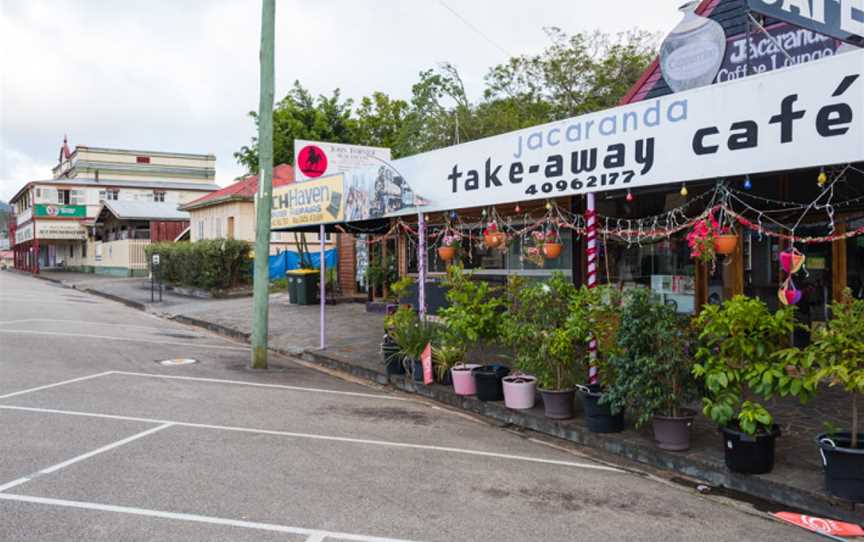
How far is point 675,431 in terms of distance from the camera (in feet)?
20.6

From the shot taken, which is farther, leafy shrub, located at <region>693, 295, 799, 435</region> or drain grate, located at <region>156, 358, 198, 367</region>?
drain grate, located at <region>156, 358, 198, 367</region>

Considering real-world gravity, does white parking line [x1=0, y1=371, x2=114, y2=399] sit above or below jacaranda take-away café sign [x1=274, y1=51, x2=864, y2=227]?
below

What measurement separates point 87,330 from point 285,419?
9548mm

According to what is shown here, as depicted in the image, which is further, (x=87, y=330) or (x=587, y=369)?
(x=87, y=330)

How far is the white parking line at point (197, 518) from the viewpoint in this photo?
4.34 meters

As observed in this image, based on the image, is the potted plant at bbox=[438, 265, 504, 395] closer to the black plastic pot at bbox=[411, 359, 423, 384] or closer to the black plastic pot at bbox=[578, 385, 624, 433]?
the black plastic pot at bbox=[411, 359, 423, 384]

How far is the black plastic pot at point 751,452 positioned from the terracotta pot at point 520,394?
273 cm

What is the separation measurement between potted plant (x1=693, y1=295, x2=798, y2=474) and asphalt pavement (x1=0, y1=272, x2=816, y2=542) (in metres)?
0.52

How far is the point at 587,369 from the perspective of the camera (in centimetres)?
784

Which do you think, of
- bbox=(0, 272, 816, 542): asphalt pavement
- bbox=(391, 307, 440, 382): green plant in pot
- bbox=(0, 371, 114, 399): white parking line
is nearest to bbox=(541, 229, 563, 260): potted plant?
bbox=(391, 307, 440, 382): green plant in pot

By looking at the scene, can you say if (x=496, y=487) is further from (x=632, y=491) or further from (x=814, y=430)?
(x=814, y=430)

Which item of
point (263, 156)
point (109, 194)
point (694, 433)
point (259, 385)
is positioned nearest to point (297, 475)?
point (694, 433)

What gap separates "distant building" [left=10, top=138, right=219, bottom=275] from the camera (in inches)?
1565

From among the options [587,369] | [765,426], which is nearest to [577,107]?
[587,369]
